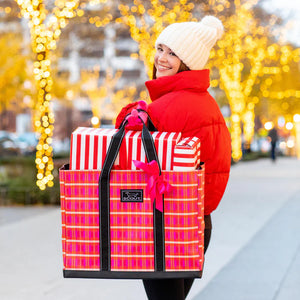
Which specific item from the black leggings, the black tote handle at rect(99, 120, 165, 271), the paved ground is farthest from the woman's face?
the paved ground

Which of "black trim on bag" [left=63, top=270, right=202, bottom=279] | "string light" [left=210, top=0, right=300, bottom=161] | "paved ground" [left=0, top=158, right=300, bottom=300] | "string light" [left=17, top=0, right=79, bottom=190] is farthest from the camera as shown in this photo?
"string light" [left=210, top=0, right=300, bottom=161]

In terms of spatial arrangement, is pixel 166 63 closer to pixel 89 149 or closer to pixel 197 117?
pixel 197 117

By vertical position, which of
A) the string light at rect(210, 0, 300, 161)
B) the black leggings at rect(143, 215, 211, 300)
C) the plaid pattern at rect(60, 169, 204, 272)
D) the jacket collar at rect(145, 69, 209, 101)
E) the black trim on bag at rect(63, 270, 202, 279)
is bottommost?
the black leggings at rect(143, 215, 211, 300)

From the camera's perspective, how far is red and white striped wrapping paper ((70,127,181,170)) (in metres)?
2.75

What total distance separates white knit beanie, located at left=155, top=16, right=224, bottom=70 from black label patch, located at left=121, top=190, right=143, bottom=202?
32.6 inches

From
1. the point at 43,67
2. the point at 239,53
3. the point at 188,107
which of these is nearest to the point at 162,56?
the point at 188,107

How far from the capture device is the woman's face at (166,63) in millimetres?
3312

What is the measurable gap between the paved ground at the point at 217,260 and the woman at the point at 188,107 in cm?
251

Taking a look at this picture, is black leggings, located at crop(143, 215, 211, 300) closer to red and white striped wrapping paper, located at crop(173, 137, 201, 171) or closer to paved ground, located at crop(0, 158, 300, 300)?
red and white striped wrapping paper, located at crop(173, 137, 201, 171)

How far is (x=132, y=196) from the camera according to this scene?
2754 mm

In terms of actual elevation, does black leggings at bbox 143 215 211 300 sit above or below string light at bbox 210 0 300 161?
below

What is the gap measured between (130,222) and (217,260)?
4.54m

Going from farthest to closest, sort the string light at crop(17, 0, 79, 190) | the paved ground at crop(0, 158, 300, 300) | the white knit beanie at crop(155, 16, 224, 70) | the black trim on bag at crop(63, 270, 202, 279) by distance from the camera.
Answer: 1. the string light at crop(17, 0, 79, 190)
2. the paved ground at crop(0, 158, 300, 300)
3. the white knit beanie at crop(155, 16, 224, 70)
4. the black trim on bag at crop(63, 270, 202, 279)

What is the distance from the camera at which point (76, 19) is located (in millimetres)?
21375
